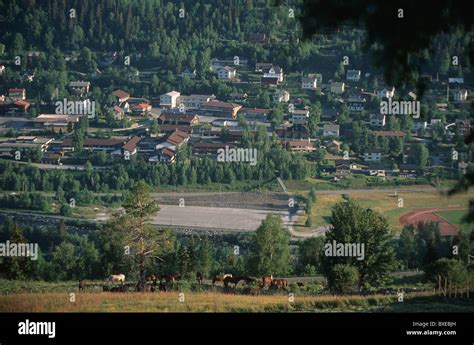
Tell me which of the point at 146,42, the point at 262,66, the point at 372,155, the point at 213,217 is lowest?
the point at 213,217

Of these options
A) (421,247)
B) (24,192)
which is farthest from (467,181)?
(24,192)

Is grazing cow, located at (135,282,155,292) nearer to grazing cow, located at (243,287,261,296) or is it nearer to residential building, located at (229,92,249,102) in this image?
grazing cow, located at (243,287,261,296)

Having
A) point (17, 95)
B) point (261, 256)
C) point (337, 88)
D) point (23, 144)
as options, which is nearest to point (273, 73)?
point (337, 88)

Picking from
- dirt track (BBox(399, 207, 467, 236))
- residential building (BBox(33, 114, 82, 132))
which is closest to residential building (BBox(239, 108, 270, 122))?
residential building (BBox(33, 114, 82, 132))

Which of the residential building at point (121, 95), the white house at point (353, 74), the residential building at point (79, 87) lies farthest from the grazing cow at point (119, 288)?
the white house at point (353, 74)

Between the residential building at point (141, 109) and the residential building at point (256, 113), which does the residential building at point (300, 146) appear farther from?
the residential building at point (141, 109)

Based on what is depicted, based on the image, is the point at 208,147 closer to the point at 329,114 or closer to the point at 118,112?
the point at 118,112
